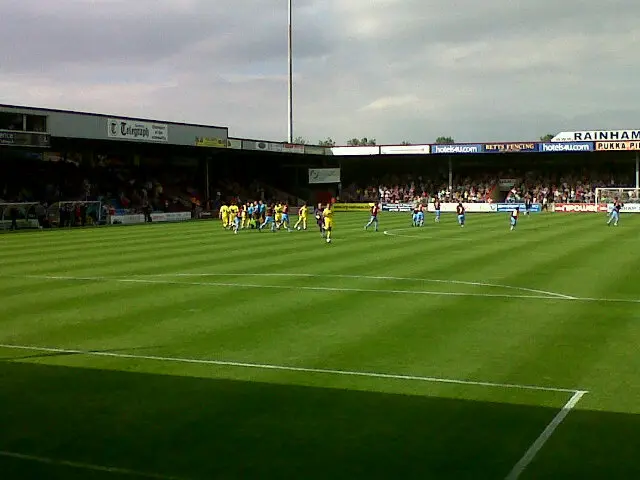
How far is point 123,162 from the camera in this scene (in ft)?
214

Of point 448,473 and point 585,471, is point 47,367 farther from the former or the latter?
point 585,471

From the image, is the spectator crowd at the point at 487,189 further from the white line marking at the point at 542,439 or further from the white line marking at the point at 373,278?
the white line marking at the point at 542,439

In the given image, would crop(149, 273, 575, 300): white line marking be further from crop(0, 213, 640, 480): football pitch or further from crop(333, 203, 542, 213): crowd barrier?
crop(333, 203, 542, 213): crowd barrier

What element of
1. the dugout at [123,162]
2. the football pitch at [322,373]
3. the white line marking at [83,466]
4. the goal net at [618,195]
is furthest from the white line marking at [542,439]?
the goal net at [618,195]

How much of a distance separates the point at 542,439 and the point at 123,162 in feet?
200

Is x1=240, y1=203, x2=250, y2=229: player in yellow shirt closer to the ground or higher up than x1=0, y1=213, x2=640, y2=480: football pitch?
higher up

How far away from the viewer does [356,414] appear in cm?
893

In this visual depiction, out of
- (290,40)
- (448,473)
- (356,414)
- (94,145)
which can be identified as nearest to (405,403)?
(356,414)

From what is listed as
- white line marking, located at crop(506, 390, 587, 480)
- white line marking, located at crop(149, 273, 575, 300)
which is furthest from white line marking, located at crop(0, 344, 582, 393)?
white line marking, located at crop(149, 273, 575, 300)

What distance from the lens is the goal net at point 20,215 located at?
48094 millimetres

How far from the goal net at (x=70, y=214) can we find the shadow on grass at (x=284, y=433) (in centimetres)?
4292

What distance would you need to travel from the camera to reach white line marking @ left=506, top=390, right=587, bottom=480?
720 centimetres

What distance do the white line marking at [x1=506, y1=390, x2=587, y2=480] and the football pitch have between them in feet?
0.10

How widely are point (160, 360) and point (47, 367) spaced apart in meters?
1.65
